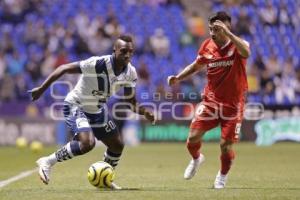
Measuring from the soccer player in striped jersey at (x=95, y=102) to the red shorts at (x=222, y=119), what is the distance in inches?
30.7

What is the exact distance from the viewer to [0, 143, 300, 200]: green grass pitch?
9.61 m

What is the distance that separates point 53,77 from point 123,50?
101 cm

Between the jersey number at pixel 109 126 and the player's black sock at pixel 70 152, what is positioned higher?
the jersey number at pixel 109 126

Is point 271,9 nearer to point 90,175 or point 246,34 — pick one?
point 246,34

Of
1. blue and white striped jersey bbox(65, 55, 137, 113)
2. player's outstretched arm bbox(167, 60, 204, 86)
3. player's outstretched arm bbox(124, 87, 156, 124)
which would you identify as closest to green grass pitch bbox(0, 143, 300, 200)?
player's outstretched arm bbox(124, 87, 156, 124)

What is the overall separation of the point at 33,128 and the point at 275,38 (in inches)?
388

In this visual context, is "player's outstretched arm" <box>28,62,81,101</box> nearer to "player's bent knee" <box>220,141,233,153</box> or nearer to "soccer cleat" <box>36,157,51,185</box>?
"soccer cleat" <box>36,157,51,185</box>

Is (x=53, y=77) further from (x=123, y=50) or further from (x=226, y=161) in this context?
(x=226, y=161)

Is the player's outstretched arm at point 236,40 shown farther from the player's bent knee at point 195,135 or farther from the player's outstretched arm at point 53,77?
the player's outstretched arm at point 53,77

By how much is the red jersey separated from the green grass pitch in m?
1.28

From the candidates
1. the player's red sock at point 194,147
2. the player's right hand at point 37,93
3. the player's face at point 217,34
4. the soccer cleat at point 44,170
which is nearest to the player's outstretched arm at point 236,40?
the player's face at point 217,34

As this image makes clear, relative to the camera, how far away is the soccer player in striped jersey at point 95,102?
33.3 feet

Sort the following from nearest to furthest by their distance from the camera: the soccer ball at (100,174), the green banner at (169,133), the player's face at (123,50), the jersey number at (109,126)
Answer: the player's face at (123,50), the soccer ball at (100,174), the jersey number at (109,126), the green banner at (169,133)

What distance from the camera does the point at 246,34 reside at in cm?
2783
